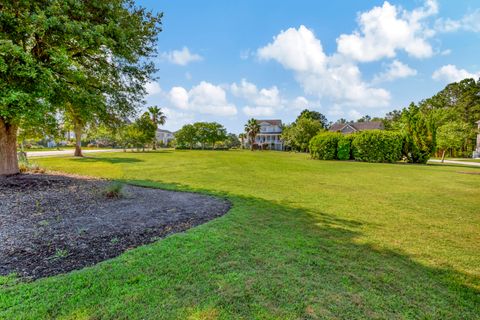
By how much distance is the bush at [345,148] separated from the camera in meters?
28.2

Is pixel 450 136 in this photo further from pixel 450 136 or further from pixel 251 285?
pixel 251 285

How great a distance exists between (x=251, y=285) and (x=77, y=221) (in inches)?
169

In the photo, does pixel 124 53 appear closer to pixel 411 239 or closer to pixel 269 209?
pixel 269 209

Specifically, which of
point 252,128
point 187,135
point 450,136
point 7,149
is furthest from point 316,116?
point 7,149

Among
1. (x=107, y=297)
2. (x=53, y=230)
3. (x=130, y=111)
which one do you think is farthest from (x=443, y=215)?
(x=130, y=111)

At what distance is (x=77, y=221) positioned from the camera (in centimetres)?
514

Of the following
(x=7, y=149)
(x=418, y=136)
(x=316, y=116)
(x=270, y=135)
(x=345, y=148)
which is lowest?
(x=7, y=149)

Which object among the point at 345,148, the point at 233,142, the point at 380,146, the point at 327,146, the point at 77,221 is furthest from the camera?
the point at 233,142

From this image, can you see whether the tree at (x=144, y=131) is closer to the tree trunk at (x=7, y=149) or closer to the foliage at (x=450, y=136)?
the tree trunk at (x=7, y=149)

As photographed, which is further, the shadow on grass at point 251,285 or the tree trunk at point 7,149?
the tree trunk at point 7,149

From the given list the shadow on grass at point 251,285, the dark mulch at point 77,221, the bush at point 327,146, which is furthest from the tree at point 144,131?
the shadow on grass at point 251,285

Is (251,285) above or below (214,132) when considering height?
below

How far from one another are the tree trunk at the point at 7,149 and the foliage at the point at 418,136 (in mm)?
31040

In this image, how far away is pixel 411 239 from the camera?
474cm
